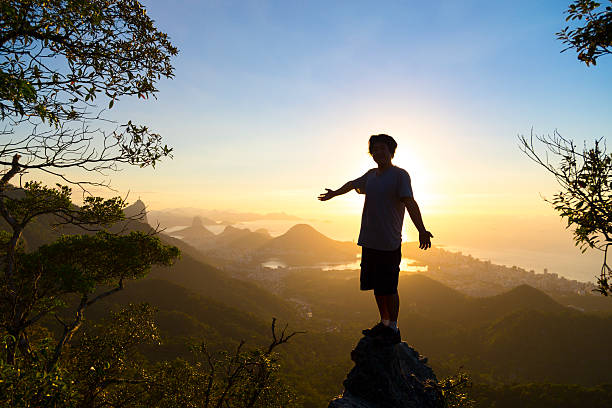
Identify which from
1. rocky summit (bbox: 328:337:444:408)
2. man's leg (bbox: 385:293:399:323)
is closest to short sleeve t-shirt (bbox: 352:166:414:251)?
man's leg (bbox: 385:293:399:323)

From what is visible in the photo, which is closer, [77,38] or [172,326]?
[77,38]

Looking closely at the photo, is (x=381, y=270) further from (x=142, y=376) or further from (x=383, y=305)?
(x=142, y=376)

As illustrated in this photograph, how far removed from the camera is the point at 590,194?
5754 mm

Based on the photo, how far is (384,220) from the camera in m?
5.20

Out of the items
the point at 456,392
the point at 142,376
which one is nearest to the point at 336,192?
the point at 456,392

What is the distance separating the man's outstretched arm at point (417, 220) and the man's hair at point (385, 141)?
3.75ft

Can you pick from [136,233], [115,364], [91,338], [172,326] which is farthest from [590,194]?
[172,326]

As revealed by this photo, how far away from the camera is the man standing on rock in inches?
204

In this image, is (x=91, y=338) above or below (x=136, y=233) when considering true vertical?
below

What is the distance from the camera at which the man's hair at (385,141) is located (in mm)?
5512

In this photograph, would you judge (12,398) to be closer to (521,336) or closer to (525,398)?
(525,398)

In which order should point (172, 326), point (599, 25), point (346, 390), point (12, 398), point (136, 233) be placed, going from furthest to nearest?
point (172, 326), point (136, 233), point (346, 390), point (599, 25), point (12, 398)

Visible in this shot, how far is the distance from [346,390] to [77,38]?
31.7ft

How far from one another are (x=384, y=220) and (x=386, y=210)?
7.4 inches
